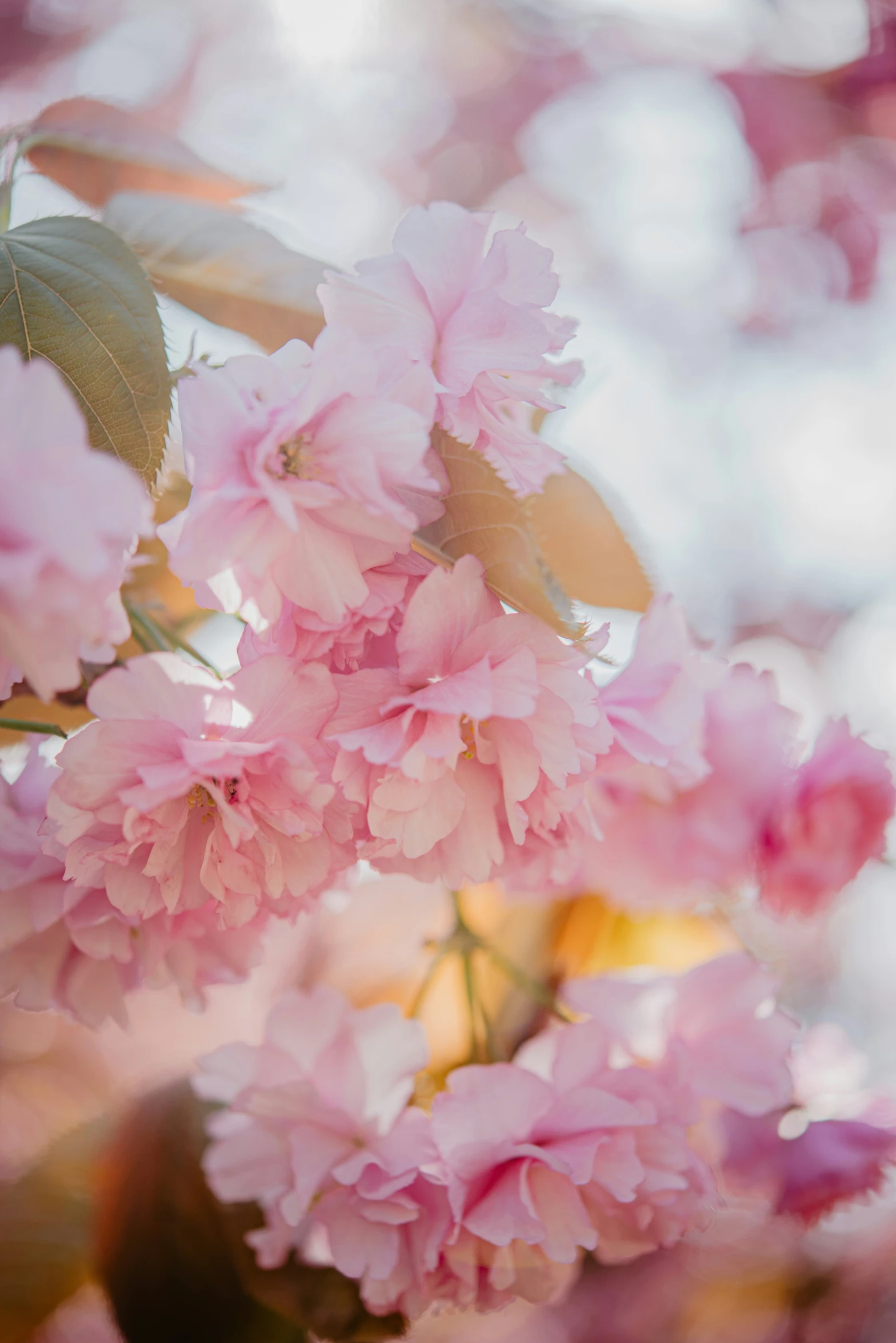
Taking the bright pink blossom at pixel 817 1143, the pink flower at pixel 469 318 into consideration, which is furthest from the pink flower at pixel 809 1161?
the pink flower at pixel 469 318

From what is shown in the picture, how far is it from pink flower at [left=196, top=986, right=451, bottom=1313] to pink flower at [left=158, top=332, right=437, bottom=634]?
9.6 inches

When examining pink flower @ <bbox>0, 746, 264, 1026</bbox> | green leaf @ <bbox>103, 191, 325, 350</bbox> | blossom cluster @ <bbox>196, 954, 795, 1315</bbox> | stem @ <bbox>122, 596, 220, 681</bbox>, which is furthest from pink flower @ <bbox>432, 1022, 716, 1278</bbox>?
green leaf @ <bbox>103, 191, 325, 350</bbox>

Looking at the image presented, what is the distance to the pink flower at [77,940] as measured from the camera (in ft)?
1.31

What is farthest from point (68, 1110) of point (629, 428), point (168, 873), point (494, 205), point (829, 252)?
point (829, 252)

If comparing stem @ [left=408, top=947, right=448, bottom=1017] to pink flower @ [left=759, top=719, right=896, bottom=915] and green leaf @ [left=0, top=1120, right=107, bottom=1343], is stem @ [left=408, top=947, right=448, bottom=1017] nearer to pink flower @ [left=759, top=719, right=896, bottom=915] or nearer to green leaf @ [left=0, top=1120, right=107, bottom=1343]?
pink flower @ [left=759, top=719, right=896, bottom=915]

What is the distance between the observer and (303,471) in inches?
11.8

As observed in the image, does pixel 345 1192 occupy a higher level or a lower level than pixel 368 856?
lower

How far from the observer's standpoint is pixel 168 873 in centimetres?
34

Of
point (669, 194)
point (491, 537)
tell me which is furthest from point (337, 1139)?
point (669, 194)

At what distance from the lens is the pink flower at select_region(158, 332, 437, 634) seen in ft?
0.95

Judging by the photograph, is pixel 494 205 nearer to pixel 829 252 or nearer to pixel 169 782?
pixel 829 252

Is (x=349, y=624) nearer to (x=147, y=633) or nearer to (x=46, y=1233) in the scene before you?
(x=147, y=633)

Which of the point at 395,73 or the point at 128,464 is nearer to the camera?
the point at 128,464

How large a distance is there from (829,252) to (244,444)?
1.57m
